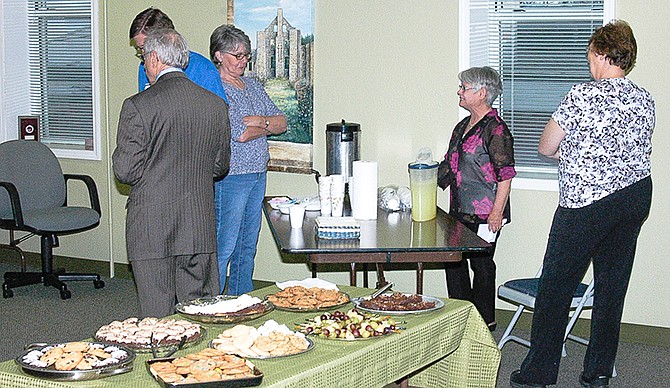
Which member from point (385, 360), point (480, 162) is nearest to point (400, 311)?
point (385, 360)

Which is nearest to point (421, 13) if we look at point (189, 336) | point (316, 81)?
point (316, 81)

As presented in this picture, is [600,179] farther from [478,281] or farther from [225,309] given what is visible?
[225,309]

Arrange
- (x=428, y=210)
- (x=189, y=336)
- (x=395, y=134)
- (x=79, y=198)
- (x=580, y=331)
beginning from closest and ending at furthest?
(x=189, y=336) → (x=428, y=210) → (x=580, y=331) → (x=395, y=134) → (x=79, y=198)

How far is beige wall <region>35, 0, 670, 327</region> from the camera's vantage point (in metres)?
5.10

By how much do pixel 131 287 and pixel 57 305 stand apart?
1.98ft

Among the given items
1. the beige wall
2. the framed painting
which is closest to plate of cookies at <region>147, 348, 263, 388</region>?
the beige wall

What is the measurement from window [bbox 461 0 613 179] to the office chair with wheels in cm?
274

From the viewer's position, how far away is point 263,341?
105 inches

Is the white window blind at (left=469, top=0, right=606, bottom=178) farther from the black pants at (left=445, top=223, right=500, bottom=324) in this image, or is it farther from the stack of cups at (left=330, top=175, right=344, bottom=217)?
the stack of cups at (left=330, top=175, right=344, bottom=217)

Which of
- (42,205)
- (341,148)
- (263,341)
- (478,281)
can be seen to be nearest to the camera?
(263,341)

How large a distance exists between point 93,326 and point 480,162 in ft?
8.00

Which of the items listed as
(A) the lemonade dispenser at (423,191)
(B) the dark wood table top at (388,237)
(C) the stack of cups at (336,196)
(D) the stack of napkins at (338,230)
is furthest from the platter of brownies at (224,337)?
(A) the lemonade dispenser at (423,191)

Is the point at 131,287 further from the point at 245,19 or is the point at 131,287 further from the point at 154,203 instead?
the point at 154,203

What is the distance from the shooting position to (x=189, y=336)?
2738 mm
